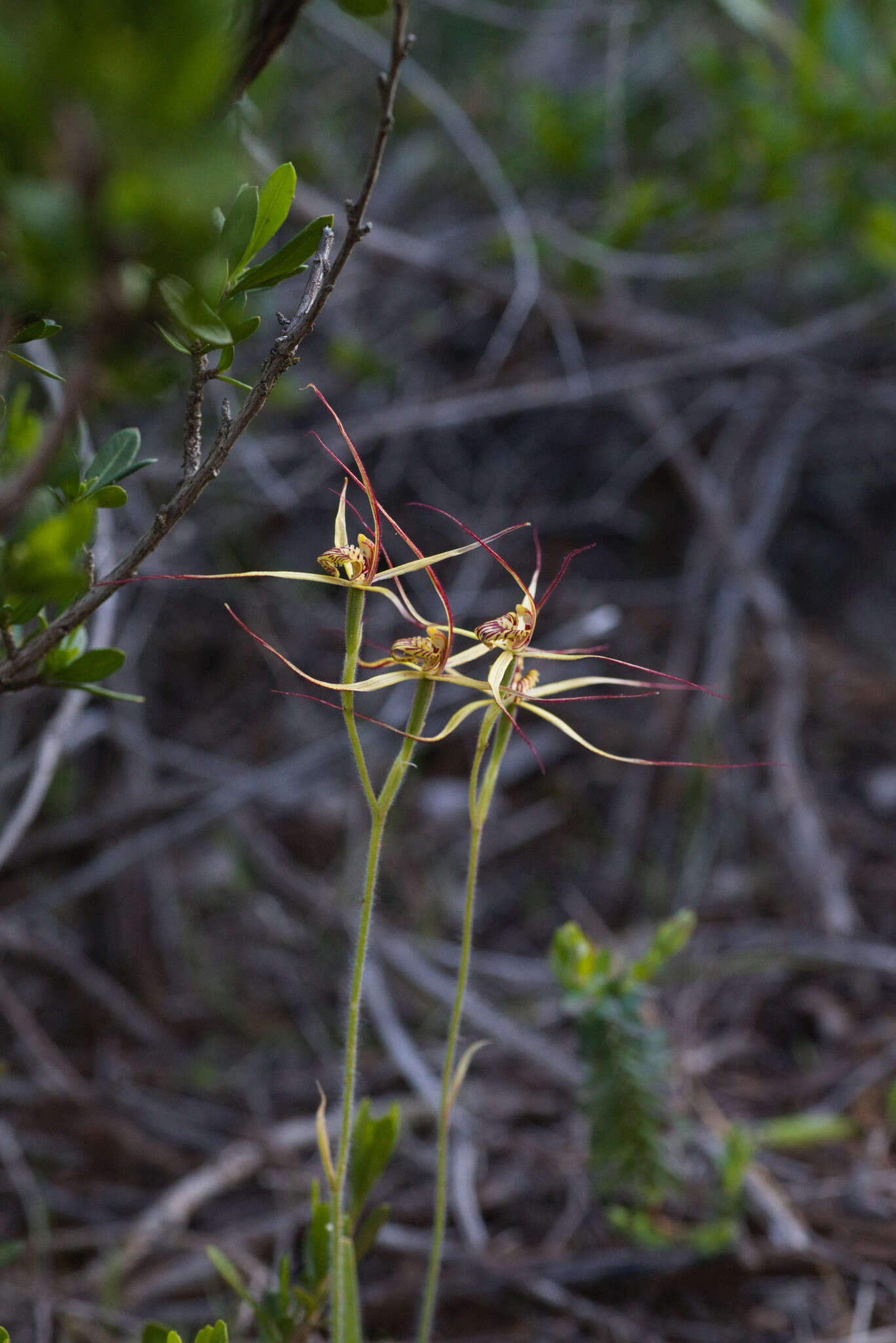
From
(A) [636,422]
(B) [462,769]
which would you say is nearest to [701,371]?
(A) [636,422]

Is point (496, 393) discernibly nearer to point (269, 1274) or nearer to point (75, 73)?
point (269, 1274)

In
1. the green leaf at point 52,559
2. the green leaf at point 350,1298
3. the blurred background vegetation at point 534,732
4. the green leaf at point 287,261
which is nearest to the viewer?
the green leaf at point 52,559

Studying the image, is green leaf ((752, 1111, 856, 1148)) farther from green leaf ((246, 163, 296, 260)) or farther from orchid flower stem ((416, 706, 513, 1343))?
green leaf ((246, 163, 296, 260))

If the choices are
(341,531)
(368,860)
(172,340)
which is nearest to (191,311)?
(172,340)

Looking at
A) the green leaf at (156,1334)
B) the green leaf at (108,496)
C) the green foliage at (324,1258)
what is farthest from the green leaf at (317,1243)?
the green leaf at (108,496)

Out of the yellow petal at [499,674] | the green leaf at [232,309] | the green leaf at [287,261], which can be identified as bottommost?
the yellow petal at [499,674]

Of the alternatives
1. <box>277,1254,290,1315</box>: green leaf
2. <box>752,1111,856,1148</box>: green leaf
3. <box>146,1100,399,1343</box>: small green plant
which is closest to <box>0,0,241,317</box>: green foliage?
<box>146,1100,399,1343</box>: small green plant

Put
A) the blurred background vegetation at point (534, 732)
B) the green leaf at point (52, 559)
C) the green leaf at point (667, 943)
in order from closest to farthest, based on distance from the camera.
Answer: the green leaf at point (52, 559) → the green leaf at point (667, 943) → the blurred background vegetation at point (534, 732)

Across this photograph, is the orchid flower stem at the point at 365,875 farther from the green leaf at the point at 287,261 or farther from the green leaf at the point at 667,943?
the green leaf at the point at 667,943
